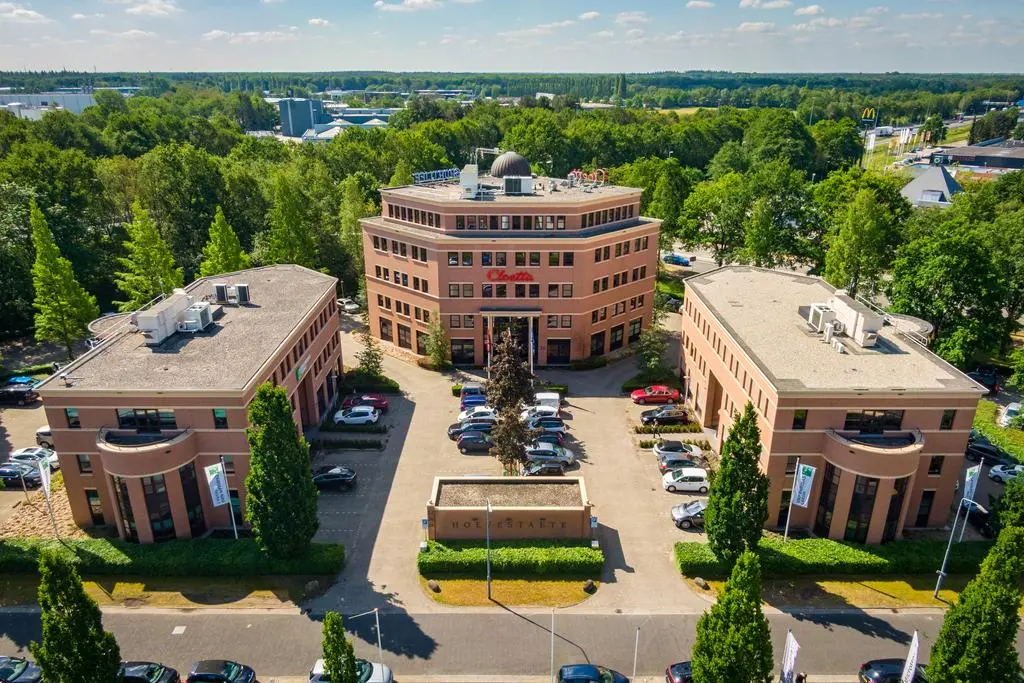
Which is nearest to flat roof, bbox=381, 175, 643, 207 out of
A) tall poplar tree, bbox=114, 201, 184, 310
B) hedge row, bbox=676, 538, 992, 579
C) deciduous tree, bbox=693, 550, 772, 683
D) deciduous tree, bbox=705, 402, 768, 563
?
tall poplar tree, bbox=114, 201, 184, 310

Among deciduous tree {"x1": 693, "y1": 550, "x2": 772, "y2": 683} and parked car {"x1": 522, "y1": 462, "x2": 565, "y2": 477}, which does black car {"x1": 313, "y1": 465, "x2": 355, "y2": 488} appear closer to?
parked car {"x1": 522, "y1": 462, "x2": 565, "y2": 477}

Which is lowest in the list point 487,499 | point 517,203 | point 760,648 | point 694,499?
point 694,499

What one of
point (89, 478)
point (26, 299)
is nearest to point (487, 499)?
point (89, 478)

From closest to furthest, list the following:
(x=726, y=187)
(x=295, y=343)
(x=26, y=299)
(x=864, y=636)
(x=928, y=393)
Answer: (x=864, y=636) < (x=928, y=393) < (x=295, y=343) < (x=26, y=299) < (x=726, y=187)

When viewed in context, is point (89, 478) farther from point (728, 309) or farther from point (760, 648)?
point (728, 309)

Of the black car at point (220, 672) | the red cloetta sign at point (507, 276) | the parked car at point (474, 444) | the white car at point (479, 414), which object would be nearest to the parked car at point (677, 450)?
the parked car at point (474, 444)

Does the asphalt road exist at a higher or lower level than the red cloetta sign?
lower
